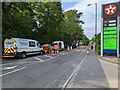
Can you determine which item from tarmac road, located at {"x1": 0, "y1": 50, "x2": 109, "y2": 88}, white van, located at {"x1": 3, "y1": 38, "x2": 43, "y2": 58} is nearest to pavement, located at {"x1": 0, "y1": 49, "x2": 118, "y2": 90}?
tarmac road, located at {"x1": 0, "y1": 50, "x2": 109, "y2": 88}

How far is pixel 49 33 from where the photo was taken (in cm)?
2372

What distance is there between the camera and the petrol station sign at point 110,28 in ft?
40.9

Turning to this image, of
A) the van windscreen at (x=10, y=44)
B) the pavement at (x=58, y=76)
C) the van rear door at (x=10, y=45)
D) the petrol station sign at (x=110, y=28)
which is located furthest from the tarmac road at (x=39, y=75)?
the petrol station sign at (x=110, y=28)

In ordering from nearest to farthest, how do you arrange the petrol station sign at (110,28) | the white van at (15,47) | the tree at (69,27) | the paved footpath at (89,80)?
the paved footpath at (89,80)
the white van at (15,47)
the petrol station sign at (110,28)
the tree at (69,27)

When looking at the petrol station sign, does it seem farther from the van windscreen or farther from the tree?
the tree

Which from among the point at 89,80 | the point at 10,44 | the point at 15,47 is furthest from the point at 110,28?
the point at 10,44

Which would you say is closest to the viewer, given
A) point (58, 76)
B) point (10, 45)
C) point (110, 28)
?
point (58, 76)

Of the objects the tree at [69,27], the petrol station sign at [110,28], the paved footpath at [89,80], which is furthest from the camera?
the tree at [69,27]

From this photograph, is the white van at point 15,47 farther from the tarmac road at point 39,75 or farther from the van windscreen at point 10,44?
the tarmac road at point 39,75

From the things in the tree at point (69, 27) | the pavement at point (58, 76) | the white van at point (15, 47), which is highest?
the tree at point (69, 27)

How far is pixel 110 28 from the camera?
12.9 meters

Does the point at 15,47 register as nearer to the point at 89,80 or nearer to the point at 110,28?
the point at 89,80

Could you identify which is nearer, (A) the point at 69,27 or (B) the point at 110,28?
(B) the point at 110,28

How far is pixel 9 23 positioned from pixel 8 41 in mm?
2554
